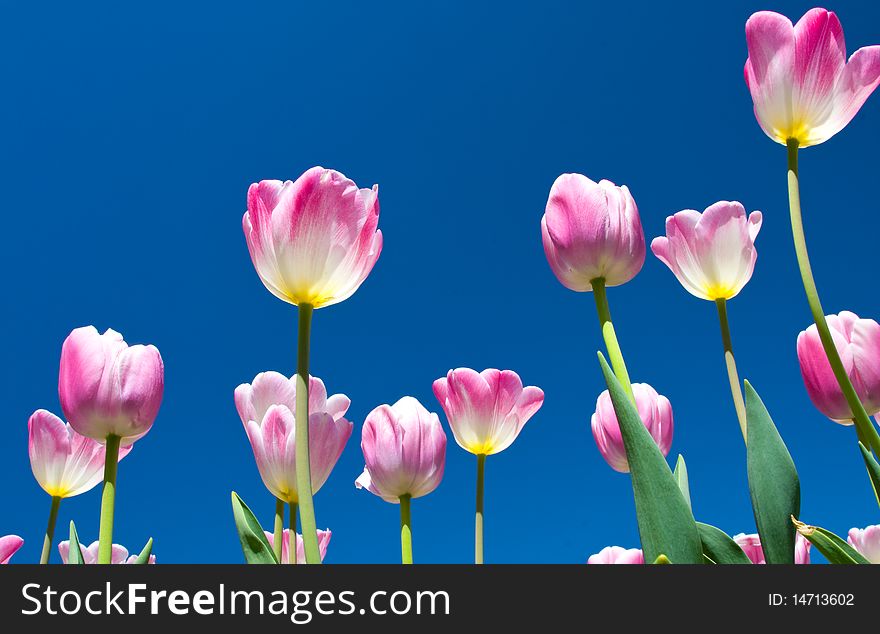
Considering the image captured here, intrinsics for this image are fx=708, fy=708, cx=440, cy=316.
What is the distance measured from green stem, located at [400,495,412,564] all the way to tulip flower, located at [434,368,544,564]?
0.82ft

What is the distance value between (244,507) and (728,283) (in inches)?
39.6

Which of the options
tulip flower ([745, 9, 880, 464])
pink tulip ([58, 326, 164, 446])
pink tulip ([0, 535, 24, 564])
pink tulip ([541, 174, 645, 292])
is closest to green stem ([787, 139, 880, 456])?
tulip flower ([745, 9, 880, 464])

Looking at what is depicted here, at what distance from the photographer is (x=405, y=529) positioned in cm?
132

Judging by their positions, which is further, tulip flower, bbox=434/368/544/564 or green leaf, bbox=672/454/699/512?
tulip flower, bbox=434/368/544/564

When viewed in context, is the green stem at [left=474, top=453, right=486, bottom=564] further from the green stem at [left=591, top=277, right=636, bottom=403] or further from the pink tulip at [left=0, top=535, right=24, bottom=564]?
the pink tulip at [left=0, top=535, right=24, bottom=564]

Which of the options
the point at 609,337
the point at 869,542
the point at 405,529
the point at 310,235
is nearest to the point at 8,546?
the point at 405,529

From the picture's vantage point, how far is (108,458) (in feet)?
3.21

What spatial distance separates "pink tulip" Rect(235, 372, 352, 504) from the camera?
1.19 metres

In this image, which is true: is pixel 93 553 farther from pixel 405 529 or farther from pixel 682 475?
pixel 682 475

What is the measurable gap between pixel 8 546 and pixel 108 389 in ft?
2.01

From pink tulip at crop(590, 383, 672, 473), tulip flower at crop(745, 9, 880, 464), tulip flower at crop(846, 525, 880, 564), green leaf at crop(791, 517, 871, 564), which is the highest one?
tulip flower at crop(745, 9, 880, 464)
